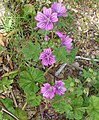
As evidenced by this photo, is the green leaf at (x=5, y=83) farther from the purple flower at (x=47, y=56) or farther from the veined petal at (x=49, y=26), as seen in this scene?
the veined petal at (x=49, y=26)

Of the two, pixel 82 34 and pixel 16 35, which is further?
pixel 82 34

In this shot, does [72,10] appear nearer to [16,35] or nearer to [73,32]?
[73,32]

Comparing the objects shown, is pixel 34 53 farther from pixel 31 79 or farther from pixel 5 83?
pixel 5 83

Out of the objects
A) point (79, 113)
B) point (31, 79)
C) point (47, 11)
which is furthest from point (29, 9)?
point (79, 113)

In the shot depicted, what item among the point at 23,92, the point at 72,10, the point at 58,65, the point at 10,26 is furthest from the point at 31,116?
the point at 72,10

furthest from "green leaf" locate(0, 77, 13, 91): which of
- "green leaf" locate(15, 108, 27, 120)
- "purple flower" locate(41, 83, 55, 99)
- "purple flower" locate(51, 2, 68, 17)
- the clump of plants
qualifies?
"purple flower" locate(51, 2, 68, 17)
